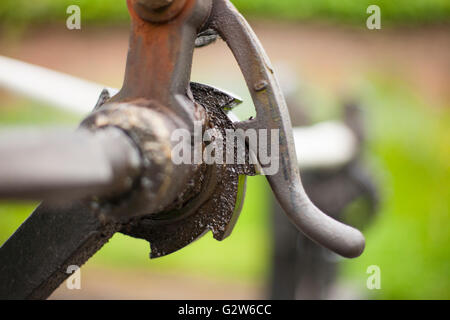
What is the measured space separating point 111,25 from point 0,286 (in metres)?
6.13

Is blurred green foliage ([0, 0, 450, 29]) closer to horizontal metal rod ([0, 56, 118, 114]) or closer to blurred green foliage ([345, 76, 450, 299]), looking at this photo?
blurred green foliage ([345, 76, 450, 299])

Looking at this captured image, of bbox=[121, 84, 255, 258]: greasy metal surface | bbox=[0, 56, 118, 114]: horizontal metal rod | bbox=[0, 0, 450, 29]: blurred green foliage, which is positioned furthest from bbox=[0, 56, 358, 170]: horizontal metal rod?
bbox=[0, 0, 450, 29]: blurred green foliage

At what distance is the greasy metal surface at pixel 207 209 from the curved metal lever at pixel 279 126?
1.4 inches

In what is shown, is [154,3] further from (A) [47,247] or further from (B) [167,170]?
(A) [47,247]

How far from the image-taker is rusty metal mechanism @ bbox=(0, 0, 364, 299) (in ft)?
1.77

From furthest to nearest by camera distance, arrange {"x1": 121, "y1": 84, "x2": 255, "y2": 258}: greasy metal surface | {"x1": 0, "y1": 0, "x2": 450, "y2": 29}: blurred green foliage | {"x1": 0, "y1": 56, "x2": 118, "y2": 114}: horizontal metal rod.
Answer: {"x1": 0, "y1": 0, "x2": 450, "y2": 29}: blurred green foliage, {"x1": 0, "y1": 56, "x2": 118, "y2": 114}: horizontal metal rod, {"x1": 121, "y1": 84, "x2": 255, "y2": 258}: greasy metal surface

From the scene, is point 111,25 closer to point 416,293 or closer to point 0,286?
point 416,293

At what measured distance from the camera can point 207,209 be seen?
26.0 inches

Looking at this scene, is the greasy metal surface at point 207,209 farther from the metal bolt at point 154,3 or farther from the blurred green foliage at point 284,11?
the blurred green foliage at point 284,11

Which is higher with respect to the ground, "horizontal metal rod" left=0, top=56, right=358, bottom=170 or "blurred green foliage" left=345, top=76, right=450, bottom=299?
"blurred green foliage" left=345, top=76, right=450, bottom=299

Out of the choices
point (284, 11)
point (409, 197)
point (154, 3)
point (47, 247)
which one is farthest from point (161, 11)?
point (284, 11)

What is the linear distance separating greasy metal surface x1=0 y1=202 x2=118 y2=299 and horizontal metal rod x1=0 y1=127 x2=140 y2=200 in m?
0.15

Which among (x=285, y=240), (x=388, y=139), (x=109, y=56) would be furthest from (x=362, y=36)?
(x=285, y=240)

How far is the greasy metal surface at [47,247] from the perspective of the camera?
64 cm
